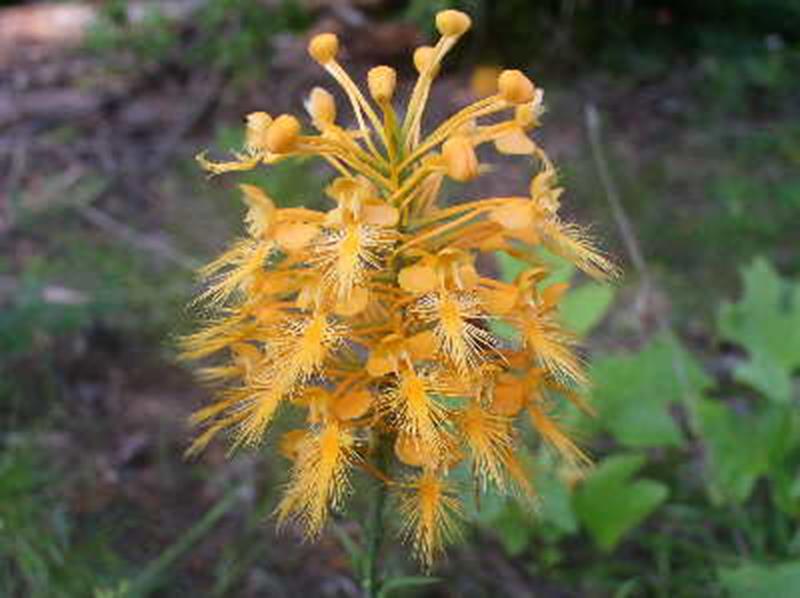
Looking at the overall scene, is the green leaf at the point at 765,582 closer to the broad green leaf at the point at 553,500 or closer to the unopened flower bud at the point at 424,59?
the broad green leaf at the point at 553,500

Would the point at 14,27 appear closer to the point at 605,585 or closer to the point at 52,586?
the point at 52,586

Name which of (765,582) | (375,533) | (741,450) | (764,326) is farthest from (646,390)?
(375,533)

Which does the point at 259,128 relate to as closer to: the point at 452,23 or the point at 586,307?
the point at 452,23

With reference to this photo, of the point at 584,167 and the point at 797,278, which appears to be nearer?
the point at 797,278

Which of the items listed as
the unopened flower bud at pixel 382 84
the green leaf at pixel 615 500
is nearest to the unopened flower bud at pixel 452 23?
the unopened flower bud at pixel 382 84

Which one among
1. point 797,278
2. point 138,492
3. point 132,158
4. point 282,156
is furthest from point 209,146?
point 282,156

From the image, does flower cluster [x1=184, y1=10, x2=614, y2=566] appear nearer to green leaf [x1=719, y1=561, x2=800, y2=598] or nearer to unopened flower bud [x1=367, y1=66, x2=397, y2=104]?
unopened flower bud [x1=367, y1=66, x2=397, y2=104]

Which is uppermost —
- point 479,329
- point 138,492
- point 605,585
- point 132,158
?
point 479,329
